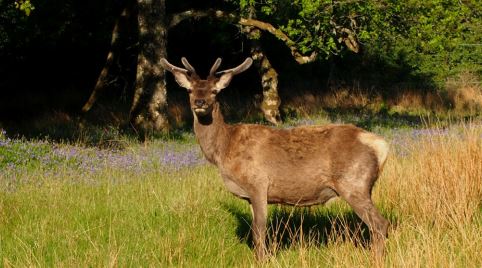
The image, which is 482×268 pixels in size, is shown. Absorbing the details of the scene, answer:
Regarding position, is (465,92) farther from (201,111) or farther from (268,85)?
(201,111)

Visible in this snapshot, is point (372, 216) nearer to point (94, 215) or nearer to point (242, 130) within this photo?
point (242, 130)

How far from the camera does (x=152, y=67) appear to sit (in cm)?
1574

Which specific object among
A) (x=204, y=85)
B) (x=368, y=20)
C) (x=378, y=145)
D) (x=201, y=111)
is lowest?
(x=378, y=145)

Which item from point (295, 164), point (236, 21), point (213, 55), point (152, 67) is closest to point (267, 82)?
point (236, 21)

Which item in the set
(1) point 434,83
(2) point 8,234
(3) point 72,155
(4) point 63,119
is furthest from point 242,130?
(1) point 434,83

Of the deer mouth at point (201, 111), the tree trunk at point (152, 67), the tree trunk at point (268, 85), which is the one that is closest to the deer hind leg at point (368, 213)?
the deer mouth at point (201, 111)

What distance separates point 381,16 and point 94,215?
432 inches

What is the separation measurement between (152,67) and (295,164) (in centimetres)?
1053

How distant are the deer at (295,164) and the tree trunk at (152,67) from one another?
31.4ft

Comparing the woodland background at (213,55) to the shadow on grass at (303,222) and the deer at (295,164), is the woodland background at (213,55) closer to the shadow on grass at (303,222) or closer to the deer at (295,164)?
the shadow on grass at (303,222)

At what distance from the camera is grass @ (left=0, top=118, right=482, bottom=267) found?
5.18 metres

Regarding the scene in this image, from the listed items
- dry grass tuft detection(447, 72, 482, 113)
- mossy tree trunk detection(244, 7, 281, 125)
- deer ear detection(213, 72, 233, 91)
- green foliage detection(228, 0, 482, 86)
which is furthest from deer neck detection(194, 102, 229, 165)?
dry grass tuft detection(447, 72, 482, 113)

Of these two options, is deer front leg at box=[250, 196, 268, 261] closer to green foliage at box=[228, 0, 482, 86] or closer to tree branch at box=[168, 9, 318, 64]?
green foliage at box=[228, 0, 482, 86]

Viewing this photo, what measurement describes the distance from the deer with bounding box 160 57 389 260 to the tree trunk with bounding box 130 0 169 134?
9585 mm
